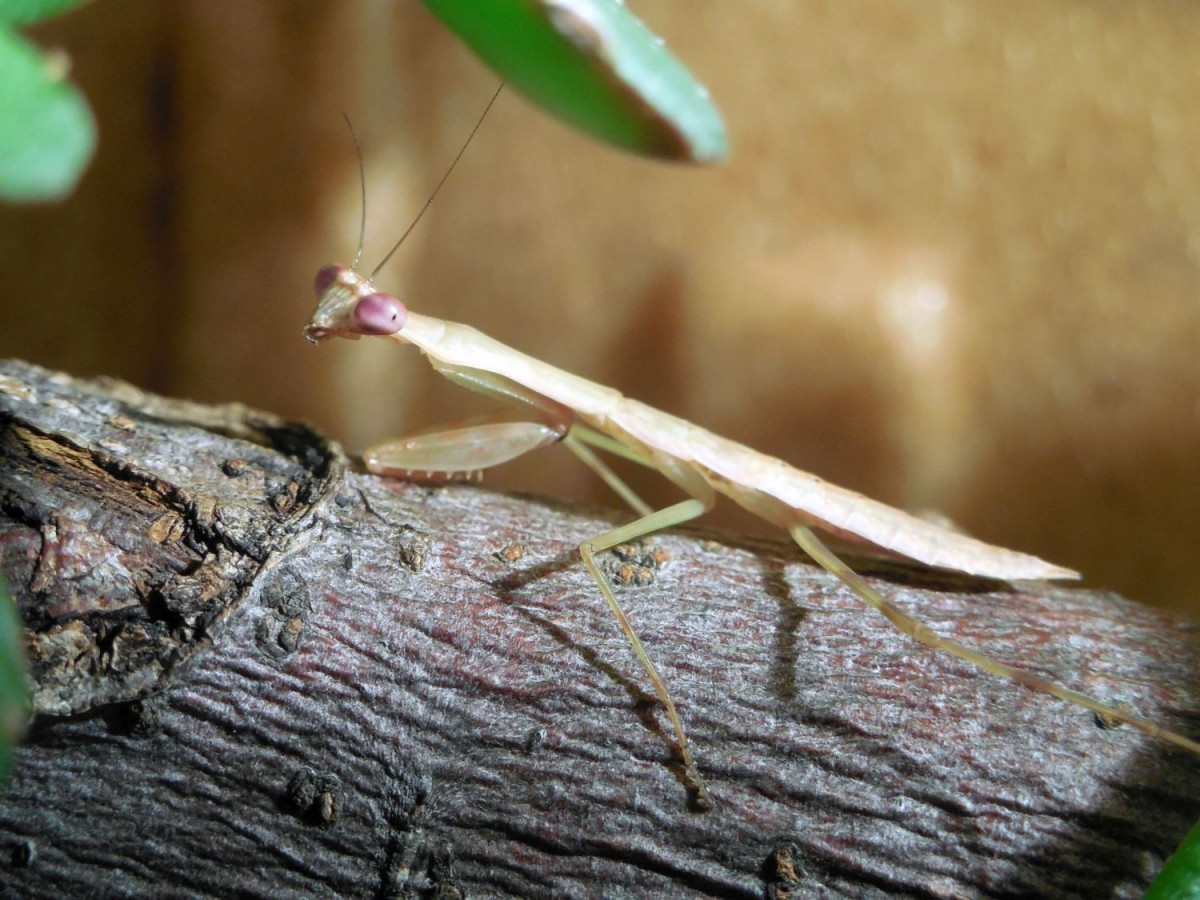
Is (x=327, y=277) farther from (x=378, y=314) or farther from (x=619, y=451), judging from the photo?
(x=619, y=451)

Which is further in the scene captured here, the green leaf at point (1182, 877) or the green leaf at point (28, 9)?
the green leaf at point (1182, 877)

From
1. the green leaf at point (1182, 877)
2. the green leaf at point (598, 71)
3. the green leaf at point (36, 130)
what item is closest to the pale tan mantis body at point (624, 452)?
the green leaf at point (1182, 877)

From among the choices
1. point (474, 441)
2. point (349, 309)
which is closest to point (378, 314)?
point (349, 309)

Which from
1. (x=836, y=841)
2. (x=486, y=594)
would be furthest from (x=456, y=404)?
(x=836, y=841)

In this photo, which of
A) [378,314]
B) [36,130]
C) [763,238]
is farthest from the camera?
[763,238]

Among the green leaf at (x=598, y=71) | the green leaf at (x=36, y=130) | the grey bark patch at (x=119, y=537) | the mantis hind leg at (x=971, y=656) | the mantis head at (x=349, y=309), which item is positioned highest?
the mantis head at (x=349, y=309)

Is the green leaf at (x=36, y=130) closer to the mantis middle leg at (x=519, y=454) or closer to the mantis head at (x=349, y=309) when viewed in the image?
the mantis middle leg at (x=519, y=454)

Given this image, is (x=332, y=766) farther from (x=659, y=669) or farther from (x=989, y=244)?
(x=989, y=244)

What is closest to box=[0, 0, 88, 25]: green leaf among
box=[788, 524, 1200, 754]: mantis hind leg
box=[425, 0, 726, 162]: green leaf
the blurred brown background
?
box=[425, 0, 726, 162]: green leaf
